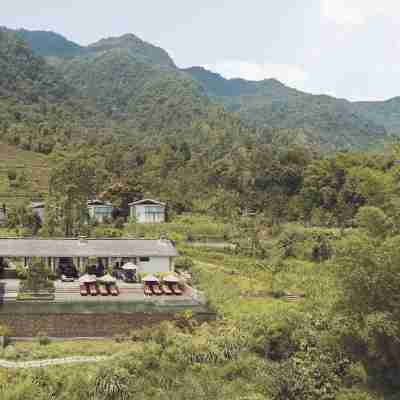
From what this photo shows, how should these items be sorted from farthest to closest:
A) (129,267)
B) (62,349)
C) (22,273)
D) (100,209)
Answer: (100,209) → (129,267) → (22,273) → (62,349)

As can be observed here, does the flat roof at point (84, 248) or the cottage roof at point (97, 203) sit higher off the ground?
the cottage roof at point (97, 203)

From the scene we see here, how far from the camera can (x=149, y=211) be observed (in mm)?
53719

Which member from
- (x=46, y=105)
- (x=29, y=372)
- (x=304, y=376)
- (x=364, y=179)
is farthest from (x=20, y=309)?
(x=46, y=105)

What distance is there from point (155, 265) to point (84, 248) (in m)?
4.08

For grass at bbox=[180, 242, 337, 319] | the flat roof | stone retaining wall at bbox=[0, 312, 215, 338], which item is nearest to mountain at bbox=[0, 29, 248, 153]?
the flat roof

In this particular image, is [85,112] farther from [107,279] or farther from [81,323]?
[81,323]

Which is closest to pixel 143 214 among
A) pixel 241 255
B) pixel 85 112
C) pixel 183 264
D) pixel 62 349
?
pixel 241 255

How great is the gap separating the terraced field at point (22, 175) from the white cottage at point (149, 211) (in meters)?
12.8

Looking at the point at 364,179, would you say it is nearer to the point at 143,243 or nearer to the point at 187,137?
the point at 143,243

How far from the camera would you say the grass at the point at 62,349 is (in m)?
19.4

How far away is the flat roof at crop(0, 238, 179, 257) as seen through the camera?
31562 mm

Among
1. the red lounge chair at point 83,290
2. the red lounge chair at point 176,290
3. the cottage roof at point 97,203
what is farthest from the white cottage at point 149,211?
the red lounge chair at point 83,290

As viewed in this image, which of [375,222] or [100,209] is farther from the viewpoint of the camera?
[100,209]

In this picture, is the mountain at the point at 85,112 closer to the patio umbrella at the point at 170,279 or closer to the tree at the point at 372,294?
the patio umbrella at the point at 170,279
